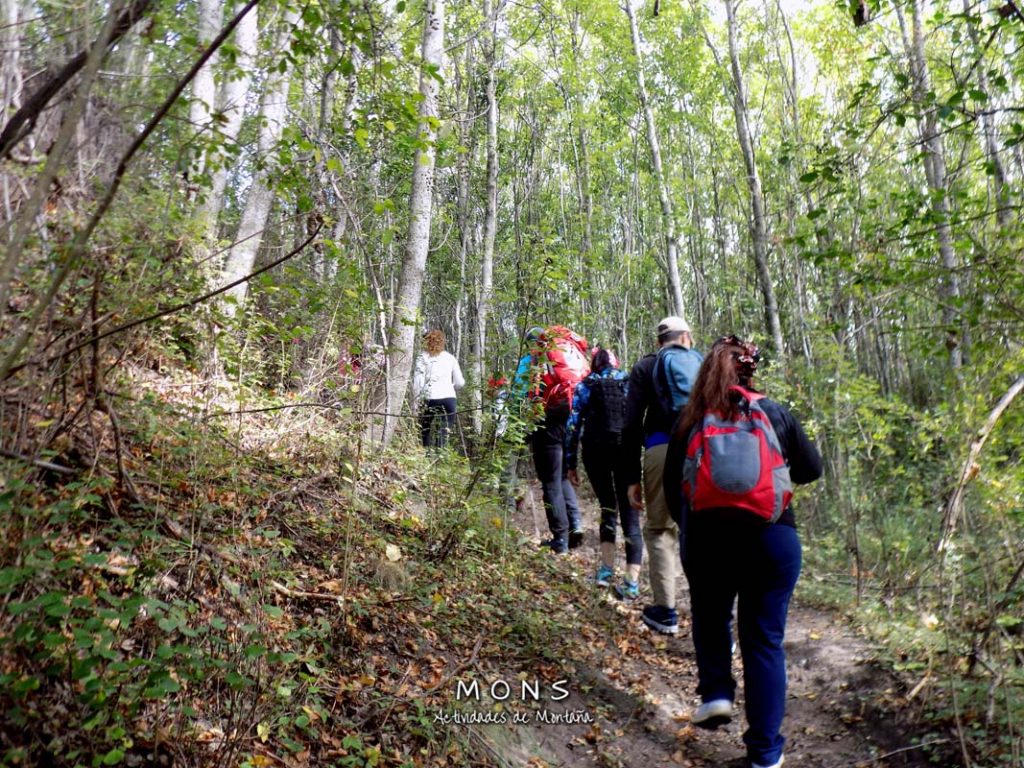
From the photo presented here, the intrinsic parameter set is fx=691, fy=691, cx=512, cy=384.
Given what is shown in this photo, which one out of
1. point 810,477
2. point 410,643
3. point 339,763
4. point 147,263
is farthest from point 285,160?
point 810,477

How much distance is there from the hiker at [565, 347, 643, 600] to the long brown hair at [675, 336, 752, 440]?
1992 mm

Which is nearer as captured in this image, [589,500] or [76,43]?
[76,43]

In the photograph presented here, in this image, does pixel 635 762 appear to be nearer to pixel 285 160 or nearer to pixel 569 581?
pixel 569 581

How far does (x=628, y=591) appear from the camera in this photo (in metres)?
5.43

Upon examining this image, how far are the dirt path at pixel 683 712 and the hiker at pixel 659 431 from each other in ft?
1.24

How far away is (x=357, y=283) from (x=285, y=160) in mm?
1329

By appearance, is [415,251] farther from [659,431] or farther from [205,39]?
[659,431]

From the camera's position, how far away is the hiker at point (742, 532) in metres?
3.02

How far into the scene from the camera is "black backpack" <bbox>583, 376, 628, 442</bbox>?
5523 mm

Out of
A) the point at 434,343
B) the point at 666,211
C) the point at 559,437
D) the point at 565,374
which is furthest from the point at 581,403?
the point at 666,211

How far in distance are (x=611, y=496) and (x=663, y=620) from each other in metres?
1.14

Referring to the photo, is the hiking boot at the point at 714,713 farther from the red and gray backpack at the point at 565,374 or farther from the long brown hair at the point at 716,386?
the red and gray backpack at the point at 565,374

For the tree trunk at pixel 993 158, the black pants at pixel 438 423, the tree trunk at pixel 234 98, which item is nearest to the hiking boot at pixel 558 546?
the black pants at pixel 438 423

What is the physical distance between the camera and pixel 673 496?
3.59m
